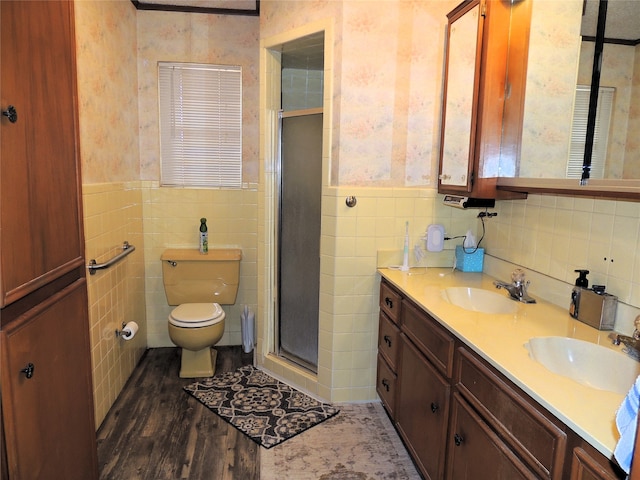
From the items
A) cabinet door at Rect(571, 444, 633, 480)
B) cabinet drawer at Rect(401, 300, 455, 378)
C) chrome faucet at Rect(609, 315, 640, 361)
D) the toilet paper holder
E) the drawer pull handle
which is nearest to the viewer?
cabinet door at Rect(571, 444, 633, 480)

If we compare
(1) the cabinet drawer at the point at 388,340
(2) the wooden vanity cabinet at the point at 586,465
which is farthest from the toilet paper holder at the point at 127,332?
(2) the wooden vanity cabinet at the point at 586,465

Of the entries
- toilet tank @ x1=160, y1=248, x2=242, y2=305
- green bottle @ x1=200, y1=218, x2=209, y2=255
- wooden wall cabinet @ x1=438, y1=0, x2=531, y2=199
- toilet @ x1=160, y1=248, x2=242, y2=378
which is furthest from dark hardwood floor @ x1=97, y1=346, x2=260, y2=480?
wooden wall cabinet @ x1=438, y1=0, x2=531, y2=199

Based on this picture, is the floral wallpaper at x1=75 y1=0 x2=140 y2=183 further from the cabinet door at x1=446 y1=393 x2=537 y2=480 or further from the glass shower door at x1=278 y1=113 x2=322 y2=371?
the cabinet door at x1=446 y1=393 x2=537 y2=480

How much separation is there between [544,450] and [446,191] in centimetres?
164

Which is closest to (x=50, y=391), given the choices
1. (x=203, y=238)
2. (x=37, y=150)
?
(x=37, y=150)

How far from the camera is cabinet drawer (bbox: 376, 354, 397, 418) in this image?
2416mm

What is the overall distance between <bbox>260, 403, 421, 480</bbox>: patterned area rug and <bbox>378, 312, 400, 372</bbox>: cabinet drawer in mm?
417

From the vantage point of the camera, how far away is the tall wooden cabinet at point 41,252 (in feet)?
3.60

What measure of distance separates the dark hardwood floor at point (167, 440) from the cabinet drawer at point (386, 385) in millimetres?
747

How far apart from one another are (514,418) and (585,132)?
103cm

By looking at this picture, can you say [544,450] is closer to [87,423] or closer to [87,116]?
[87,423]

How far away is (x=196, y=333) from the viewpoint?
3.01m

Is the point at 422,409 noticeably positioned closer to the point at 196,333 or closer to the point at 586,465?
the point at 586,465

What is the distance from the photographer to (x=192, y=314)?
3.11m
